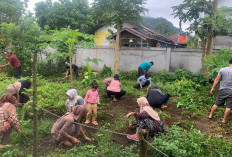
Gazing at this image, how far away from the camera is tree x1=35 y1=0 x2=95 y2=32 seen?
52.3 ft

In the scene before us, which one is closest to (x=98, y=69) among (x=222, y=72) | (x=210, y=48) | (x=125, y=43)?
(x=125, y=43)

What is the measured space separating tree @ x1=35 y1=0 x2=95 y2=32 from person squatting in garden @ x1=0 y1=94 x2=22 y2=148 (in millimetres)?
13054

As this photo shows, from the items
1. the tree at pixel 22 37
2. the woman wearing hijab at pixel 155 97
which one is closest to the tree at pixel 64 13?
the tree at pixel 22 37

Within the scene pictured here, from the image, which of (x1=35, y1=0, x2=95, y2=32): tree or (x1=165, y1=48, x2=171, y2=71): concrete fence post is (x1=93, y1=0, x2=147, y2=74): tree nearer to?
(x1=165, y1=48, x2=171, y2=71): concrete fence post

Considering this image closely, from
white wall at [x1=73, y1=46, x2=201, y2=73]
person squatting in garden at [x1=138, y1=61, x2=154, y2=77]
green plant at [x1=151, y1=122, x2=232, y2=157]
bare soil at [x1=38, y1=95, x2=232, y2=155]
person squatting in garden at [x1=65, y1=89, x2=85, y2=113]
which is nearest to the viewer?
green plant at [x1=151, y1=122, x2=232, y2=157]

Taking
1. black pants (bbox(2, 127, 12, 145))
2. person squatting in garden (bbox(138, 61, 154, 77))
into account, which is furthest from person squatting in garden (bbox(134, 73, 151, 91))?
black pants (bbox(2, 127, 12, 145))

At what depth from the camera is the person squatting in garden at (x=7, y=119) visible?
3767mm

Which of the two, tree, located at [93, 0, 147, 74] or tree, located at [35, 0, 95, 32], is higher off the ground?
tree, located at [35, 0, 95, 32]

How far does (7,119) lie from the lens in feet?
12.5

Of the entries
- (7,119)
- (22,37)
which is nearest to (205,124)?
(7,119)

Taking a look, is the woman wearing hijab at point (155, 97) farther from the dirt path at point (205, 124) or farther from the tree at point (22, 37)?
the tree at point (22, 37)

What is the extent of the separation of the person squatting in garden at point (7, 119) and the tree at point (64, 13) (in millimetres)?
13054

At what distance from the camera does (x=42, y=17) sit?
17.1 metres

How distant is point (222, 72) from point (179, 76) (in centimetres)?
491
